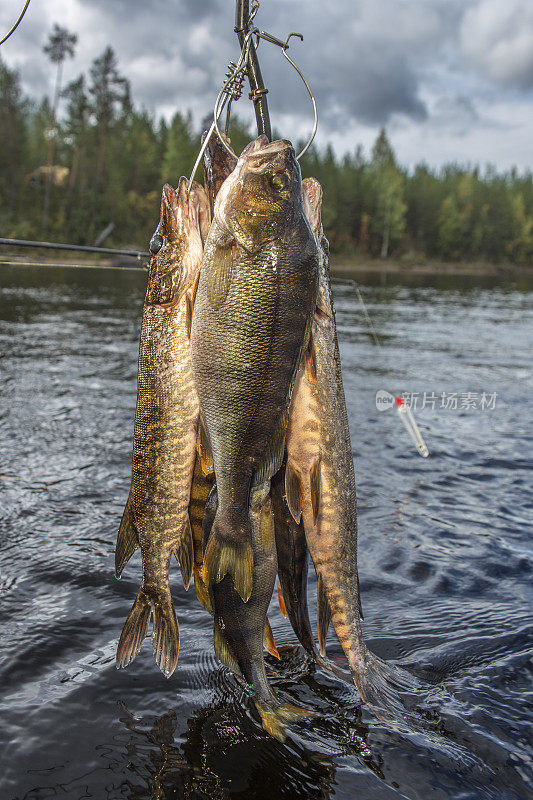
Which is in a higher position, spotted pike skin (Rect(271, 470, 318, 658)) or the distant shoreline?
the distant shoreline

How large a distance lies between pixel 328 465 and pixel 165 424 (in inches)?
31.5

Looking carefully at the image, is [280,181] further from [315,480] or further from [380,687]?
[380,687]

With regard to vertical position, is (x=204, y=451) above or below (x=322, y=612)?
above

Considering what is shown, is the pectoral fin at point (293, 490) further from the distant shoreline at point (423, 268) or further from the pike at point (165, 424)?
the distant shoreline at point (423, 268)

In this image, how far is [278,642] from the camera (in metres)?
4.42

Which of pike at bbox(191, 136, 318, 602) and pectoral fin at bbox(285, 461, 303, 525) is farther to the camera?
pectoral fin at bbox(285, 461, 303, 525)

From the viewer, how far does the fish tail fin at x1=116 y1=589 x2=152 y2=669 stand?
121 inches

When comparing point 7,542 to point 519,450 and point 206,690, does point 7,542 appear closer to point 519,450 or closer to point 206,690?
point 206,690

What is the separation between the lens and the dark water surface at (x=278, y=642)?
329 centimetres

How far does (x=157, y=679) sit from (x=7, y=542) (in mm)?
2363

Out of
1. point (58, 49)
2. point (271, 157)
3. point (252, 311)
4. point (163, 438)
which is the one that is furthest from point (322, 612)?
point (58, 49)

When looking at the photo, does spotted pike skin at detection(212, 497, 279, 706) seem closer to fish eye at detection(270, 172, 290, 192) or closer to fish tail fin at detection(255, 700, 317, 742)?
fish tail fin at detection(255, 700, 317, 742)

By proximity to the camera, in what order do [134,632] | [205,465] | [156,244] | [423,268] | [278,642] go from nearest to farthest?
[156,244] → [205,465] → [134,632] → [278,642] → [423,268]

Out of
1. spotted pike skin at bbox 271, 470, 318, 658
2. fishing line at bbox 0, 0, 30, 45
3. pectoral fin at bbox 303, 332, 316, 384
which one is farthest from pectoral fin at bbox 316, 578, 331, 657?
fishing line at bbox 0, 0, 30, 45
